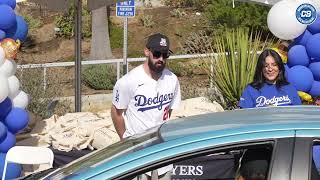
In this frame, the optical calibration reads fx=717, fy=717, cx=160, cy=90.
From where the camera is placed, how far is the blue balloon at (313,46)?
26.1 feet

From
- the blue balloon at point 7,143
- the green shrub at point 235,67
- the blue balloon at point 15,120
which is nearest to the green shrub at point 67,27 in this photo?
the green shrub at point 235,67

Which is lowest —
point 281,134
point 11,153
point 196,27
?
point 11,153

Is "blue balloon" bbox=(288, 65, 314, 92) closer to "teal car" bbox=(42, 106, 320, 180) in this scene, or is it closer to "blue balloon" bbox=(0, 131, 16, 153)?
"blue balloon" bbox=(0, 131, 16, 153)

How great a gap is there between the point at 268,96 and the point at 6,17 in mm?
2750

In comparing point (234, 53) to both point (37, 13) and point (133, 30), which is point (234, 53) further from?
point (37, 13)

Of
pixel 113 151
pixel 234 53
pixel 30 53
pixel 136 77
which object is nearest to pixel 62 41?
pixel 30 53

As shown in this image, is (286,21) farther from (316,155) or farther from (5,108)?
(316,155)

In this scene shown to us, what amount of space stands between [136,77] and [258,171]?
2.22 meters

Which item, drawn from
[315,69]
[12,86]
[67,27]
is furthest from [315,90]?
[67,27]

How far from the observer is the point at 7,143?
266 inches

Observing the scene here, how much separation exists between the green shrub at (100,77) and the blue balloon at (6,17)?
324 inches

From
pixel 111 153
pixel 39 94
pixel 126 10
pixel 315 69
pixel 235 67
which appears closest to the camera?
pixel 111 153

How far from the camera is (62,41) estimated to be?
2153 cm

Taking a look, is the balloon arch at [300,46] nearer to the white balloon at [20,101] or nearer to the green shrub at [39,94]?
the white balloon at [20,101]
